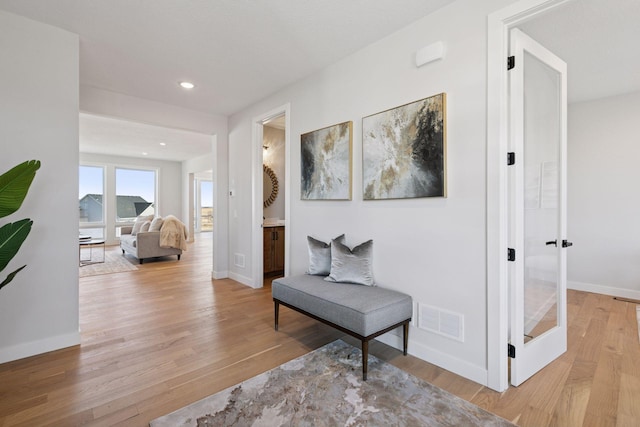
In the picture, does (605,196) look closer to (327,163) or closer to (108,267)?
(327,163)

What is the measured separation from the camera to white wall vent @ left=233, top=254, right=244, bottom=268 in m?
4.54

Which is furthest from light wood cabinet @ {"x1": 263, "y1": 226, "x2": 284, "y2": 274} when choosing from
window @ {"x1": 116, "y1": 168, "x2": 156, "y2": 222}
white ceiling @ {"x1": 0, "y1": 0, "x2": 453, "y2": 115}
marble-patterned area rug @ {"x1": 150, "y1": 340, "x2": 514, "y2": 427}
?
window @ {"x1": 116, "y1": 168, "x2": 156, "y2": 222}


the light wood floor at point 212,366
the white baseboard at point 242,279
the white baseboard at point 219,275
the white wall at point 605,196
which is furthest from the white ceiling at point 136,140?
the white wall at point 605,196

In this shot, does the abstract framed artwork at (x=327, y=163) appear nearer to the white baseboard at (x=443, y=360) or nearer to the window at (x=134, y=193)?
the white baseboard at (x=443, y=360)

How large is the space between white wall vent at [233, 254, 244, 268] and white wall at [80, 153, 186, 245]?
624cm

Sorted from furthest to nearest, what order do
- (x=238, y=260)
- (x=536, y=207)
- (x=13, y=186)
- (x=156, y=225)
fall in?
(x=156, y=225)
(x=238, y=260)
(x=536, y=207)
(x=13, y=186)

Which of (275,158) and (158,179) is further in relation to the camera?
(158,179)

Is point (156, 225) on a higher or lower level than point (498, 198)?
lower

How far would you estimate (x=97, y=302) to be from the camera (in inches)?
142

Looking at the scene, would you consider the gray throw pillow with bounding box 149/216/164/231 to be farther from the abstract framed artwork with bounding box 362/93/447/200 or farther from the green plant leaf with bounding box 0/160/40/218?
the abstract framed artwork with bounding box 362/93/447/200

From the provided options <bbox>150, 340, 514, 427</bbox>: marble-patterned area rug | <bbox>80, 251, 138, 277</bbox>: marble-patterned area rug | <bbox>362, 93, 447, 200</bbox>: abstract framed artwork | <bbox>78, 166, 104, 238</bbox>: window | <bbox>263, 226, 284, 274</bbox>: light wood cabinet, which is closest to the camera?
<bbox>150, 340, 514, 427</bbox>: marble-patterned area rug

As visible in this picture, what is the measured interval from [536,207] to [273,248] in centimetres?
355

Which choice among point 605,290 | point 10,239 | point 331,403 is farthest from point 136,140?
point 605,290

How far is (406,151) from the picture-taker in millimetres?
2354
